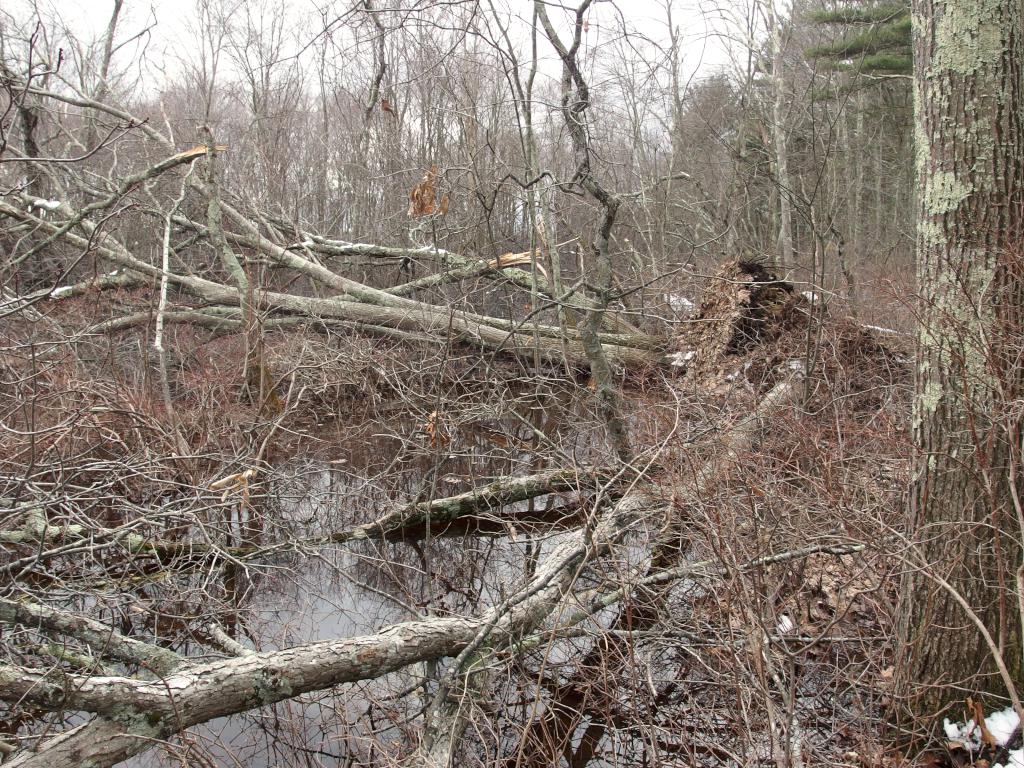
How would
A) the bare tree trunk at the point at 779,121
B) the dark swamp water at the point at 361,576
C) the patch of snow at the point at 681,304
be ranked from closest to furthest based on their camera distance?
the dark swamp water at the point at 361,576
the patch of snow at the point at 681,304
the bare tree trunk at the point at 779,121

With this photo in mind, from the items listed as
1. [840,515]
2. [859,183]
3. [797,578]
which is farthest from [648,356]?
[859,183]

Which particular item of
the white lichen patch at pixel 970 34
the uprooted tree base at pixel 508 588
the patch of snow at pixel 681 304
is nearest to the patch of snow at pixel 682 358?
the patch of snow at pixel 681 304

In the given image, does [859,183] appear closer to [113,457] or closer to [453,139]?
[453,139]

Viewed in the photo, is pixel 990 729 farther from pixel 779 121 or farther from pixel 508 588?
pixel 779 121

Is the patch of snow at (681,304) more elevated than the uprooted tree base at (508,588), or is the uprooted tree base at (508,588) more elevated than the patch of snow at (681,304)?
the patch of snow at (681,304)

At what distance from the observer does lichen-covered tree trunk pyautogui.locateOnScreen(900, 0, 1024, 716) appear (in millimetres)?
2578

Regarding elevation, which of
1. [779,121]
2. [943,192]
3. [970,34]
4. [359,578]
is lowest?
[359,578]

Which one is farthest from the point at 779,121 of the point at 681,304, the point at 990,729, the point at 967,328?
the point at 990,729

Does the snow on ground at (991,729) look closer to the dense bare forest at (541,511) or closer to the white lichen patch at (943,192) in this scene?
the dense bare forest at (541,511)

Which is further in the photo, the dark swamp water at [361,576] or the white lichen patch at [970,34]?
the dark swamp water at [361,576]

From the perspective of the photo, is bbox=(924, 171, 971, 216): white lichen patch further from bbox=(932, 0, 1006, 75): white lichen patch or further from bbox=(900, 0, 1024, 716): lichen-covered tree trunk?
bbox=(932, 0, 1006, 75): white lichen patch

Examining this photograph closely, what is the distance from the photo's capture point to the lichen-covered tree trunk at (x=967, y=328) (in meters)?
2.58

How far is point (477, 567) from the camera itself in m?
5.02

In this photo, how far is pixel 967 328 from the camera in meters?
2.57
